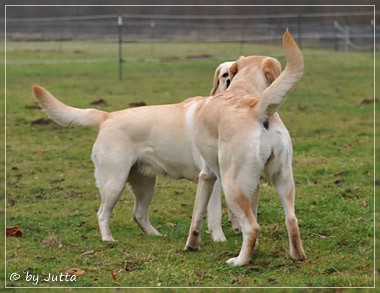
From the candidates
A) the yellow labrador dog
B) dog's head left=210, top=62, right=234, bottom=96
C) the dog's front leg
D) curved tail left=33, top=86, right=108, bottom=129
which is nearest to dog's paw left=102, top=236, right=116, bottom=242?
the dog's front leg

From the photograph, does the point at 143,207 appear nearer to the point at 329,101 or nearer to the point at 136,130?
the point at 136,130

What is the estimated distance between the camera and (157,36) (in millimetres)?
26344

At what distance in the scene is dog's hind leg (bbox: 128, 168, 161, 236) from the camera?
239 inches

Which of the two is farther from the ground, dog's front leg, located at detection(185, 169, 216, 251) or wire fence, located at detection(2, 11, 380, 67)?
dog's front leg, located at detection(185, 169, 216, 251)

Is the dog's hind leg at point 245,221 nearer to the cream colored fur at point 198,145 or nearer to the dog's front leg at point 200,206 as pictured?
the cream colored fur at point 198,145

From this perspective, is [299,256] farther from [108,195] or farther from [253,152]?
[108,195]

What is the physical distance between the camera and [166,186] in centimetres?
779

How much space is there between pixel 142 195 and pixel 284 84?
6.74 ft

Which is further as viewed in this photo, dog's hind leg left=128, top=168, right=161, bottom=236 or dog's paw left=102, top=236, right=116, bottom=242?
dog's hind leg left=128, top=168, right=161, bottom=236

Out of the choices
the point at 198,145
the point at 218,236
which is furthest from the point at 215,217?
the point at 198,145

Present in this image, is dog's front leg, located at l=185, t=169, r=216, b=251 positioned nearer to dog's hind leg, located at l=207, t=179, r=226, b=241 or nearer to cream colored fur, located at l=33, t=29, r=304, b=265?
cream colored fur, located at l=33, t=29, r=304, b=265

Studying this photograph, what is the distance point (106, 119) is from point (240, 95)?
55.3 inches

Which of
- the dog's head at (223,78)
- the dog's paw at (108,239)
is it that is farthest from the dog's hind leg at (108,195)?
the dog's head at (223,78)

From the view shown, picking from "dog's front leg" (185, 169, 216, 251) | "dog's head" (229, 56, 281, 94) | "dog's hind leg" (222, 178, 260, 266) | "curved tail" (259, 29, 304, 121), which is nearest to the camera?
"curved tail" (259, 29, 304, 121)
